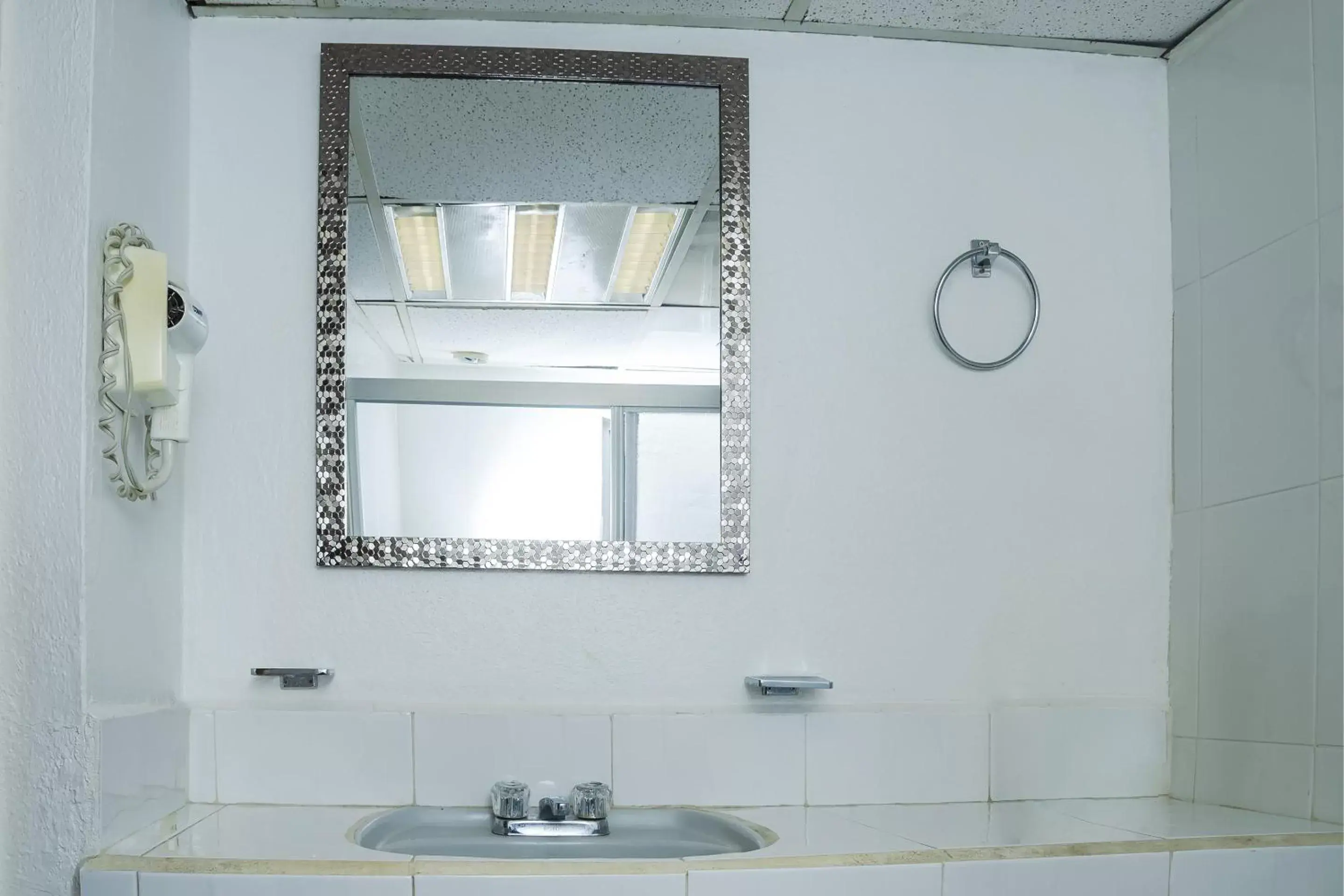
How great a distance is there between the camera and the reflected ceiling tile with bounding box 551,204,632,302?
1949 mm

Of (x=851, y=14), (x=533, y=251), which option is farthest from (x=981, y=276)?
(x=533, y=251)

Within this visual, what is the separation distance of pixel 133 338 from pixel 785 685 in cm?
103

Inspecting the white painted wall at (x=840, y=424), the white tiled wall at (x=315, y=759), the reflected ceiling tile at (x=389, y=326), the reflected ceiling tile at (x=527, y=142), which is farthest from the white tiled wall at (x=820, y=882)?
the reflected ceiling tile at (x=527, y=142)

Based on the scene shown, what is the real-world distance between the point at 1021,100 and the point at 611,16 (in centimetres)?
68

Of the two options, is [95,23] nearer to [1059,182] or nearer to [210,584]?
[210,584]

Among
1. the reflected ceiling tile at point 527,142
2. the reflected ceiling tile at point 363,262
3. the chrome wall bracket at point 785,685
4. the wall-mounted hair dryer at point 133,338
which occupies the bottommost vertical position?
the chrome wall bracket at point 785,685

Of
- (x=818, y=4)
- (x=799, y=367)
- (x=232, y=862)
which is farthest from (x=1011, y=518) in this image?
(x=232, y=862)

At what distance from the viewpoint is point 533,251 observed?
195 cm

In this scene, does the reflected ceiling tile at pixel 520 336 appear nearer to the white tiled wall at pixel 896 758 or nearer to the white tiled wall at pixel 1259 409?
the white tiled wall at pixel 896 758

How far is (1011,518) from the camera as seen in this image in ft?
6.61

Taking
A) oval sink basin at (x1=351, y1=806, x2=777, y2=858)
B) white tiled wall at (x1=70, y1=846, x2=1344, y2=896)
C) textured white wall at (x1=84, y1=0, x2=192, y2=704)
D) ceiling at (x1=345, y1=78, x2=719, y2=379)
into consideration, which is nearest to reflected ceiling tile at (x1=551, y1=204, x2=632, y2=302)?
ceiling at (x1=345, y1=78, x2=719, y2=379)

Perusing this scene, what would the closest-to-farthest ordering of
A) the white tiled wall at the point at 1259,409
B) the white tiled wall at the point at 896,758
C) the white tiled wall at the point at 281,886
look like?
the white tiled wall at the point at 281,886 < the white tiled wall at the point at 1259,409 < the white tiled wall at the point at 896,758

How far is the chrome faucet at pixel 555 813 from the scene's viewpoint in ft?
5.91

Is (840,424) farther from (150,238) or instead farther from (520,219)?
(150,238)
